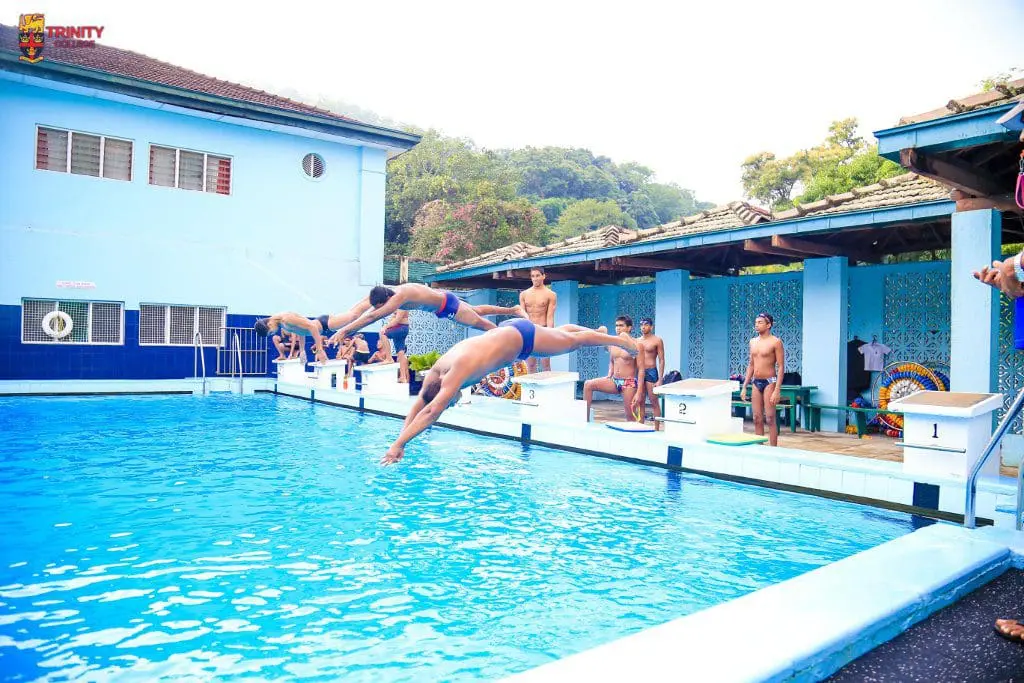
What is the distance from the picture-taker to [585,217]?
143 feet

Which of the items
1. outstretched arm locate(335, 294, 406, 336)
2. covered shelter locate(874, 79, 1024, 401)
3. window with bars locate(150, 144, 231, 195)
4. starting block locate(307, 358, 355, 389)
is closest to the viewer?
covered shelter locate(874, 79, 1024, 401)

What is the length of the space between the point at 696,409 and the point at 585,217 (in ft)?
120

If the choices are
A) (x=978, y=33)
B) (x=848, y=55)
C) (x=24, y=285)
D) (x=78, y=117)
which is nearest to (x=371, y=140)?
(x=78, y=117)

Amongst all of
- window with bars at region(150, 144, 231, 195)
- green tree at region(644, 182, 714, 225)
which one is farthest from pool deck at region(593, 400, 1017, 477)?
green tree at region(644, 182, 714, 225)

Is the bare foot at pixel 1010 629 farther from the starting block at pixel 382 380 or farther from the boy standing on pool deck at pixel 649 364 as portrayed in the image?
the starting block at pixel 382 380

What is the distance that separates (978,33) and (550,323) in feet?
123

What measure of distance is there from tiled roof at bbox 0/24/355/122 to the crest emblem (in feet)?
0.61

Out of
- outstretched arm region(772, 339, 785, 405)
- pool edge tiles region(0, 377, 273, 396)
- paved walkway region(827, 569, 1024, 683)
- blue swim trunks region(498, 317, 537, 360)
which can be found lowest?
paved walkway region(827, 569, 1024, 683)

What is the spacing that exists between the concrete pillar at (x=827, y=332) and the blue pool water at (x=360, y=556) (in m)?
3.67

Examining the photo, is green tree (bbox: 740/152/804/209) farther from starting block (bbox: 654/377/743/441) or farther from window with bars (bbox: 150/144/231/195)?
starting block (bbox: 654/377/743/441)

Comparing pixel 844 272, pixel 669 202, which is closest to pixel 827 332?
pixel 844 272

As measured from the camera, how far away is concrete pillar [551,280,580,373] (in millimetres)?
14812

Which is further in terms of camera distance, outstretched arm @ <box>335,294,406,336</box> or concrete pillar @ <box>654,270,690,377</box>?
concrete pillar @ <box>654,270,690,377</box>

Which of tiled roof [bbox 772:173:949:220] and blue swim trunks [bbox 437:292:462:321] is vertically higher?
tiled roof [bbox 772:173:949:220]
